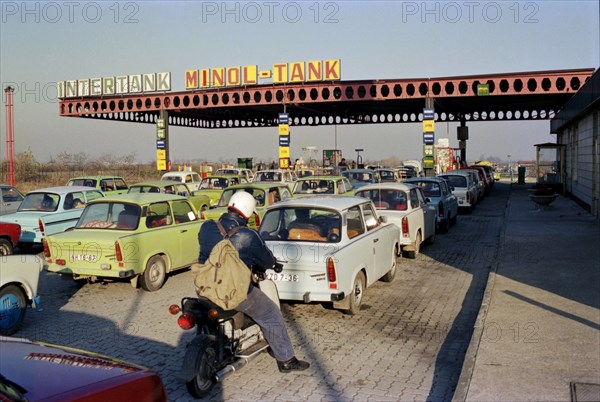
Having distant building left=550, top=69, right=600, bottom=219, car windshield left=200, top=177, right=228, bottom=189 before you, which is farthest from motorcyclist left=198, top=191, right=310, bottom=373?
car windshield left=200, top=177, right=228, bottom=189

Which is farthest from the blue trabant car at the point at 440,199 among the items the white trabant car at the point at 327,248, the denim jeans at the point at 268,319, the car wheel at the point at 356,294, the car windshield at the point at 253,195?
the denim jeans at the point at 268,319

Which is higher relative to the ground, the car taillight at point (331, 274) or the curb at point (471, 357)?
the car taillight at point (331, 274)

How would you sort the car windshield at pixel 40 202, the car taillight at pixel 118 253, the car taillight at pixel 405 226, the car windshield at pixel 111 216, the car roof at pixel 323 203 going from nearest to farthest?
the car roof at pixel 323 203 → the car taillight at pixel 118 253 → the car windshield at pixel 111 216 → the car taillight at pixel 405 226 → the car windshield at pixel 40 202

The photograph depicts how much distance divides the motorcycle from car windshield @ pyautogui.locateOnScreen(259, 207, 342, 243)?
8.21 ft

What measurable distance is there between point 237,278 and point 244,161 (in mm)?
45853

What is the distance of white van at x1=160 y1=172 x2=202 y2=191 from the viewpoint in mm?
26484

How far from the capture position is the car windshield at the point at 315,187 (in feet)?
60.3

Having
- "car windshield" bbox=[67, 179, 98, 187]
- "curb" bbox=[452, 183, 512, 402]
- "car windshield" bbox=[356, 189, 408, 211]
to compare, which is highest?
"car windshield" bbox=[67, 179, 98, 187]

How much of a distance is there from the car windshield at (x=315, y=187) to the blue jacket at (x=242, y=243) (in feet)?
41.3

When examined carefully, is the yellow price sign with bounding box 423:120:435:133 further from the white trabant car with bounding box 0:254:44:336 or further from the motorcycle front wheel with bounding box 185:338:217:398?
the motorcycle front wheel with bounding box 185:338:217:398

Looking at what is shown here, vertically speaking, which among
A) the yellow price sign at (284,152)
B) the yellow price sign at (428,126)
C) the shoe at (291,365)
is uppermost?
the yellow price sign at (428,126)

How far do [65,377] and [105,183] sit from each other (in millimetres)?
17879

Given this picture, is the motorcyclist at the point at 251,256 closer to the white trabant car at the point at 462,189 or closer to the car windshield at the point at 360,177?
the white trabant car at the point at 462,189

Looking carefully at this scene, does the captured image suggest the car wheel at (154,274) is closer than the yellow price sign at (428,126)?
Yes
